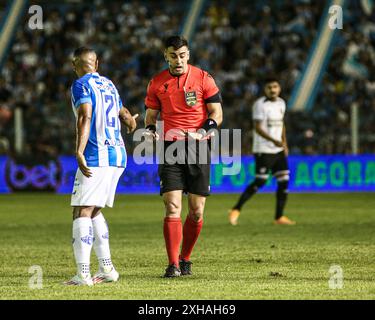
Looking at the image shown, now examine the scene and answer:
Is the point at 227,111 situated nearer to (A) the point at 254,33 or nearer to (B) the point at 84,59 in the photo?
(A) the point at 254,33

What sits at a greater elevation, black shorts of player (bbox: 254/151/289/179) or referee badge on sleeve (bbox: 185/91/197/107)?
referee badge on sleeve (bbox: 185/91/197/107)

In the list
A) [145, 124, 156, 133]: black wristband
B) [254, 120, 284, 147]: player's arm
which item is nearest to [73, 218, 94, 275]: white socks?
[145, 124, 156, 133]: black wristband

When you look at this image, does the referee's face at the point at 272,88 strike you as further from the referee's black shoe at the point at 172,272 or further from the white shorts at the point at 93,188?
the white shorts at the point at 93,188

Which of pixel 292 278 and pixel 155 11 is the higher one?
pixel 155 11

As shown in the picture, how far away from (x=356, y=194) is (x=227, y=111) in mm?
3626

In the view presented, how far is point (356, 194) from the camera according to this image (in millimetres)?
24562

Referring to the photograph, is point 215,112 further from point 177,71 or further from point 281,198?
point 281,198

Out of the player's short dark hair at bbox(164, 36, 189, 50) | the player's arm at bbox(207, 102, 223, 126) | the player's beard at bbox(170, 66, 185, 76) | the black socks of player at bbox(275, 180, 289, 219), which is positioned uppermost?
the player's short dark hair at bbox(164, 36, 189, 50)

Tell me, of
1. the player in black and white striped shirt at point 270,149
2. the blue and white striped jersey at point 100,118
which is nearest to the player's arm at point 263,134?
the player in black and white striped shirt at point 270,149

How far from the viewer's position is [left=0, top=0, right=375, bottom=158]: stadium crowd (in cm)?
2830

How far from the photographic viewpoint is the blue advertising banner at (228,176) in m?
25.3

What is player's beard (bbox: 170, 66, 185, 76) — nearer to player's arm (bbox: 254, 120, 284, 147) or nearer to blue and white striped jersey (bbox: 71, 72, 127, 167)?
blue and white striped jersey (bbox: 71, 72, 127, 167)
